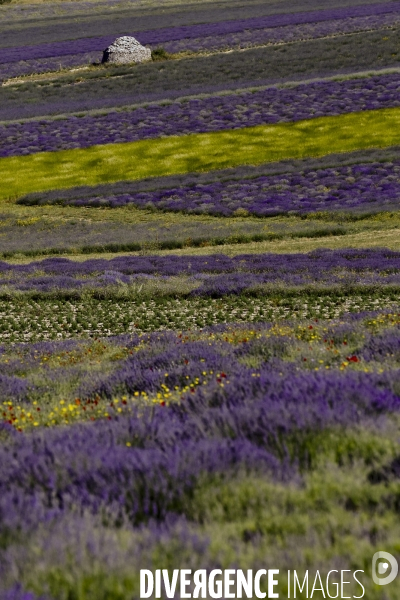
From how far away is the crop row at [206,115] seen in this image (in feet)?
175

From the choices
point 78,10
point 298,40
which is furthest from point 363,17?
point 78,10

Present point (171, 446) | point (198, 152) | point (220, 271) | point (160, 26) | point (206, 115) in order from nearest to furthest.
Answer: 1. point (171, 446)
2. point (220, 271)
3. point (198, 152)
4. point (206, 115)
5. point (160, 26)

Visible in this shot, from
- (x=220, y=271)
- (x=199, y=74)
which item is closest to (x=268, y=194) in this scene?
(x=220, y=271)

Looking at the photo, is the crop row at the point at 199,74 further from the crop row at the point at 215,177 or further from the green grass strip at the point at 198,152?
the crop row at the point at 215,177

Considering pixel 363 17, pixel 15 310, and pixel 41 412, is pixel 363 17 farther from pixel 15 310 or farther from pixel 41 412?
pixel 41 412

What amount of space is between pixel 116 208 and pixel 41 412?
34137 mm

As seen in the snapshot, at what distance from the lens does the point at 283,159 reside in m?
43.7

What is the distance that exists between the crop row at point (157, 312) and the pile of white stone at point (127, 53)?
72.4 metres

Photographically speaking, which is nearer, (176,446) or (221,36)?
(176,446)

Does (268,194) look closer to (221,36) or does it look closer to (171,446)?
(171,446)

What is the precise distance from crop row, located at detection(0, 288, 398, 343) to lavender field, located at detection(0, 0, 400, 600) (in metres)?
0.10

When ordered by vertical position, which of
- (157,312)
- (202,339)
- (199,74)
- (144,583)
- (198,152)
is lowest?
(144,583)

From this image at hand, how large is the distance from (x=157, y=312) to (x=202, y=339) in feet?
22.0

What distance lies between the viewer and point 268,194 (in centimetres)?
3803
